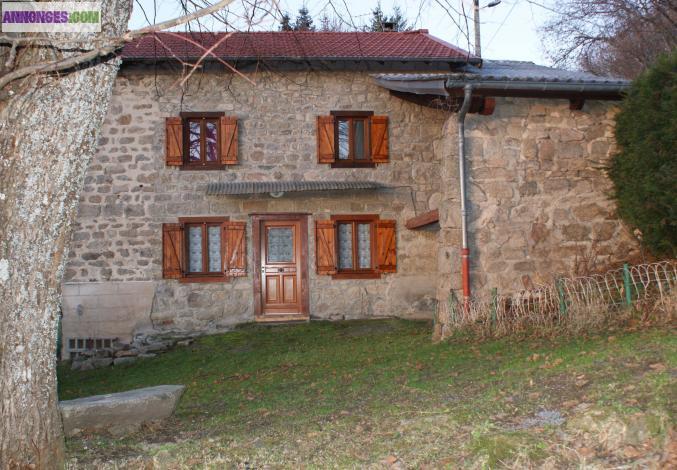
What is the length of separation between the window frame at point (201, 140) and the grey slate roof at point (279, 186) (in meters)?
0.37

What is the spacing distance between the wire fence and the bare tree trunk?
523cm

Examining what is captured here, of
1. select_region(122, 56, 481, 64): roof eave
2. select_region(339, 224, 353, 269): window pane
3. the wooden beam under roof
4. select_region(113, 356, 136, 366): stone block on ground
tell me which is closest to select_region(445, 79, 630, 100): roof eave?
the wooden beam under roof

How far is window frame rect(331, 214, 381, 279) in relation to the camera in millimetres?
12125

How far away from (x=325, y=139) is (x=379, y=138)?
927 mm

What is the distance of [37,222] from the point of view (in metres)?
3.81

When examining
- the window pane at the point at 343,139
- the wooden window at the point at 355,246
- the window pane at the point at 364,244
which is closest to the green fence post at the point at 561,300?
the wooden window at the point at 355,246

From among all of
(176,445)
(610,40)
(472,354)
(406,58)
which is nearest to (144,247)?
(406,58)

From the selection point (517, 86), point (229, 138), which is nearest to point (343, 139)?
point (229, 138)

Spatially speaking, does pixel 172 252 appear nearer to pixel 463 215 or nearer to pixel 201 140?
pixel 201 140

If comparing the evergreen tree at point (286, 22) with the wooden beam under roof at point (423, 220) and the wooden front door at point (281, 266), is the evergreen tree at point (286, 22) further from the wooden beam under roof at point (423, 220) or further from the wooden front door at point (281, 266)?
the wooden front door at point (281, 266)

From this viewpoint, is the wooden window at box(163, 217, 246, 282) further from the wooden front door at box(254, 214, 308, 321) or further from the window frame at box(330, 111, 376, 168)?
the window frame at box(330, 111, 376, 168)

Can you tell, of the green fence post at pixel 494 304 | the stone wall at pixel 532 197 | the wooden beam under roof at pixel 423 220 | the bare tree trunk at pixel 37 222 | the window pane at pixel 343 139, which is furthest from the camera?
the window pane at pixel 343 139

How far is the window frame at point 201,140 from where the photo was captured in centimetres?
Result: 1198

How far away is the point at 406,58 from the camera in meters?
11.8
